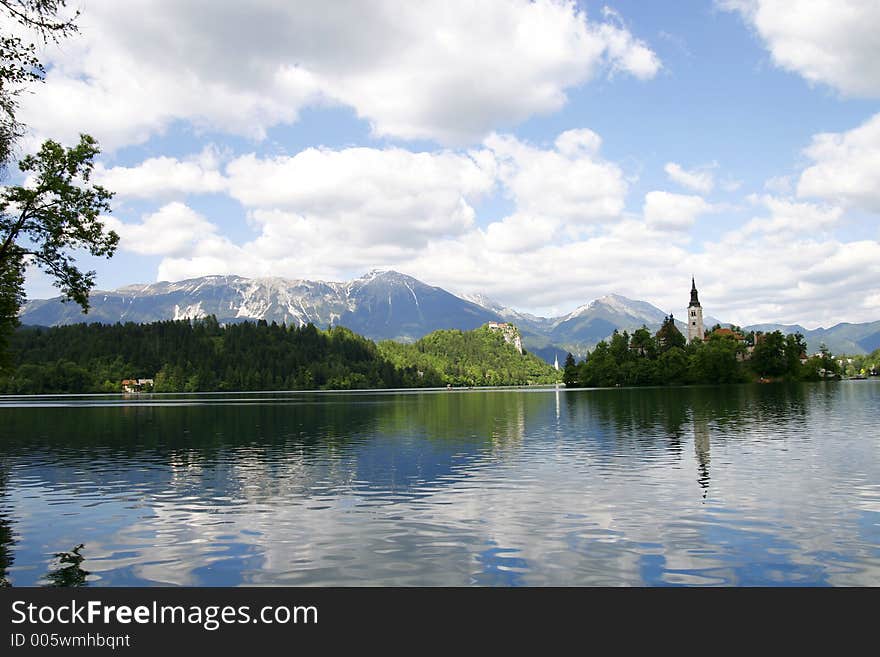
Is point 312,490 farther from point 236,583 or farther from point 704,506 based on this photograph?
point 704,506

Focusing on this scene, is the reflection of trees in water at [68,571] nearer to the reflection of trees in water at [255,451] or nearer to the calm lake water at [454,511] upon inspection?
the calm lake water at [454,511]

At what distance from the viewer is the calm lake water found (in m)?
18.8

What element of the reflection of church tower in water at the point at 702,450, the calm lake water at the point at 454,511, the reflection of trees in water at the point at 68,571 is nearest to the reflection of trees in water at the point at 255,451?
the calm lake water at the point at 454,511

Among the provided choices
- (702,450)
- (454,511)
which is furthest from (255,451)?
(702,450)

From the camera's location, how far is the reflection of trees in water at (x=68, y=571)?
1805cm

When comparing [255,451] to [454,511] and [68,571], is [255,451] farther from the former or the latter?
[68,571]

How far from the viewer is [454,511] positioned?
2716cm

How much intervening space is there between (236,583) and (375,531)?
6.52 metres

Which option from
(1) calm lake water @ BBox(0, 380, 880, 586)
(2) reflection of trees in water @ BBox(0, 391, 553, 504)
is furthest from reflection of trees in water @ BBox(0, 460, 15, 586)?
(2) reflection of trees in water @ BBox(0, 391, 553, 504)

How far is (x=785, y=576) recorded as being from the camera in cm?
1786

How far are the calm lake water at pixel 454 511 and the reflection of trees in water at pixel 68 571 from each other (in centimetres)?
13
